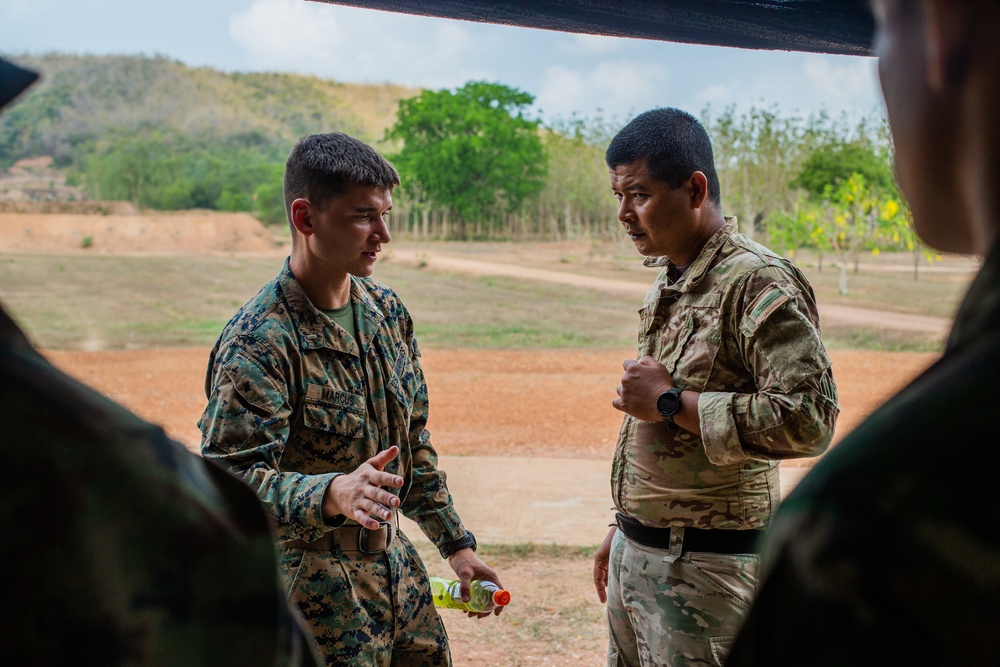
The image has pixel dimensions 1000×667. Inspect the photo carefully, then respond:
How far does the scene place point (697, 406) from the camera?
8.04 ft

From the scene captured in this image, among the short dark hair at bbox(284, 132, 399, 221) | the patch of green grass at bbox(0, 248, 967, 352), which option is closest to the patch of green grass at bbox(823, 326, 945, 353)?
the patch of green grass at bbox(0, 248, 967, 352)

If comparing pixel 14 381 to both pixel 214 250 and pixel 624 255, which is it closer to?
pixel 624 255

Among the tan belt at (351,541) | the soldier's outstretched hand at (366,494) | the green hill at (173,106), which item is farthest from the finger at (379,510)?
the green hill at (173,106)

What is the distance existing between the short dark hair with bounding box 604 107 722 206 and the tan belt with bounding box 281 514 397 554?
4.08ft

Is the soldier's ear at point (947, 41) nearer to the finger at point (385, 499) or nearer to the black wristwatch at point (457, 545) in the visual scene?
the finger at point (385, 499)

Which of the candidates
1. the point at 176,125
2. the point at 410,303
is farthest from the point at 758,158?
the point at 176,125

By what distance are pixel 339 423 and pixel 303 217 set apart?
0.63 metres

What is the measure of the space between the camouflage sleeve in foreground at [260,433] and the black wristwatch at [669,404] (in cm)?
90

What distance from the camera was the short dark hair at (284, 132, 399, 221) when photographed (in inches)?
104

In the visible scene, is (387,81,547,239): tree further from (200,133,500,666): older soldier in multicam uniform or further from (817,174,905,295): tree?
(200,133,500,666): older soldier in multicam uniform

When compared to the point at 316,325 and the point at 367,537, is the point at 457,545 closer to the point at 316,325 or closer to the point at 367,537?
the point at 367,537

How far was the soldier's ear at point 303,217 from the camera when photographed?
8.64 ft

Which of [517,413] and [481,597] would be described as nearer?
[481,597]

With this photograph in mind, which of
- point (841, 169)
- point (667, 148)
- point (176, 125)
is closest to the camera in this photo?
point (667, 148)
